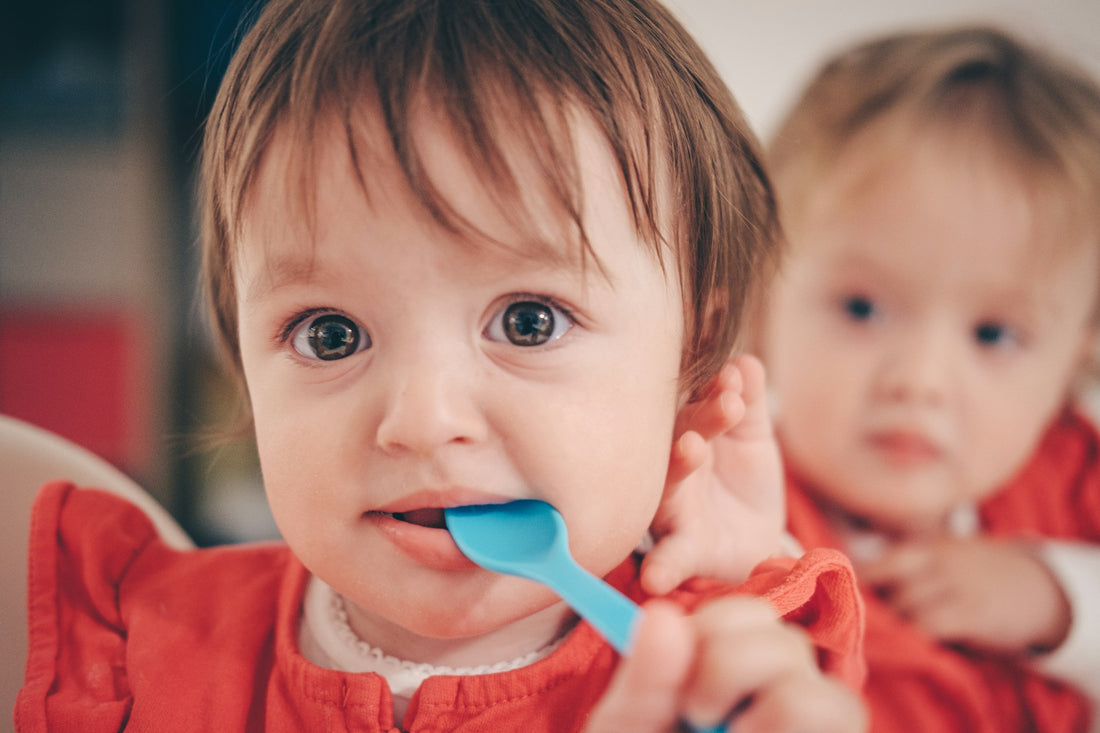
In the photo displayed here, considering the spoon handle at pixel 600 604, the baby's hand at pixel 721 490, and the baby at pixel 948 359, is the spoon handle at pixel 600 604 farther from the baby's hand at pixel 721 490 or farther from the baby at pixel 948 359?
the baby at pixel 948 359

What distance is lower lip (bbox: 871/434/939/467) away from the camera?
90 centimetres

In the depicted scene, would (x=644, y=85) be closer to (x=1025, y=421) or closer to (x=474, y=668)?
(x=474, y=668)

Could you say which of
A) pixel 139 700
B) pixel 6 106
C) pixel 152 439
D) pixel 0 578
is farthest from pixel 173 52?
pixel 139 700

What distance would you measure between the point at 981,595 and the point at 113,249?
6.55 ft

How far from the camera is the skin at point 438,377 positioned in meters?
0.48

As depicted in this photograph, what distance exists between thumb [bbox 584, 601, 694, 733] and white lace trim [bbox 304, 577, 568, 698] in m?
0.22

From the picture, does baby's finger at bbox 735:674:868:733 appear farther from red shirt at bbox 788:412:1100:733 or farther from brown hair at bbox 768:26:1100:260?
brown hair at bbox 768:26:1100:260

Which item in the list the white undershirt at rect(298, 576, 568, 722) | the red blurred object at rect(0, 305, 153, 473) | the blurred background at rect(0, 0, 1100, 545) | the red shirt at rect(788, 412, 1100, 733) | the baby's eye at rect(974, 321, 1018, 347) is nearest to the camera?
the white undershirt at rect(298, 576, 568, 722)

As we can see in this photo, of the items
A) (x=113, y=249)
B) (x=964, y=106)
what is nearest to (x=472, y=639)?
(x=964, y=106)

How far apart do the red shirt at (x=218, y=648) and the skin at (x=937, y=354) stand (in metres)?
0.35

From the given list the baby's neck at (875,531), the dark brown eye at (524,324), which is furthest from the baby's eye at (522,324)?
the baby's neck at (875,531)

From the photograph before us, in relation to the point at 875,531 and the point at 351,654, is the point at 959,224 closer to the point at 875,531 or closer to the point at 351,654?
the point at 875,531

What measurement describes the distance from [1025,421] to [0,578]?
934 millimetres

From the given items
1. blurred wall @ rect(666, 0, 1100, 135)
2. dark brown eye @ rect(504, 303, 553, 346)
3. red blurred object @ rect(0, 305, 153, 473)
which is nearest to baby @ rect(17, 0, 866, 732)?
dark brown eye @ rect(504, 303, 553, 346)
